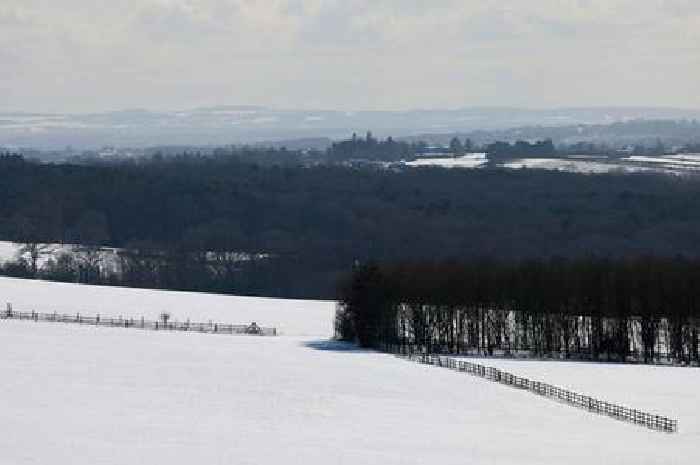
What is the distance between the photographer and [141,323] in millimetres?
78188

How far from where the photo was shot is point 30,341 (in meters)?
66.0

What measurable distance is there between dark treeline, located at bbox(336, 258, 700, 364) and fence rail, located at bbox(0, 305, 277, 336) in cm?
533

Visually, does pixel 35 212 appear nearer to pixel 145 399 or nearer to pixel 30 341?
pixel 30 341

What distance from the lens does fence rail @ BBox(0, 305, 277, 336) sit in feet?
253

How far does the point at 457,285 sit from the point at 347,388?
2363 cm

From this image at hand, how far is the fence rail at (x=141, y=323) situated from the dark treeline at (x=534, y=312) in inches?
210

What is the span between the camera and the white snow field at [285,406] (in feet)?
140

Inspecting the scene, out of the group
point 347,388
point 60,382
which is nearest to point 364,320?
point 347,388

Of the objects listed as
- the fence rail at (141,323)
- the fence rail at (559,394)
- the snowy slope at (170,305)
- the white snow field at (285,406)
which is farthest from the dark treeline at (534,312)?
the fence rail at (559,394)

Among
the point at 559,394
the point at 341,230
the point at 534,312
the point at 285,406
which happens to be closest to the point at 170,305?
the point at 534,312

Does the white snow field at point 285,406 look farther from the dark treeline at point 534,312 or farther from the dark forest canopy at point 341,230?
the dark forest canopy at point 341,230

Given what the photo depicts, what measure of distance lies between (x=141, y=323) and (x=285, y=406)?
28.0 m

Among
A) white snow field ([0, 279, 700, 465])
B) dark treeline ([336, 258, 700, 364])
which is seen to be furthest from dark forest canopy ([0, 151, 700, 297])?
white snow field ([0, 279, 700, 465])

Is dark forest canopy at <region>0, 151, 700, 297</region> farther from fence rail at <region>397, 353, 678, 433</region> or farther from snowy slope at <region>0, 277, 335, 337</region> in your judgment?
fence rail at <region>397, 353, 678, 433</region>
